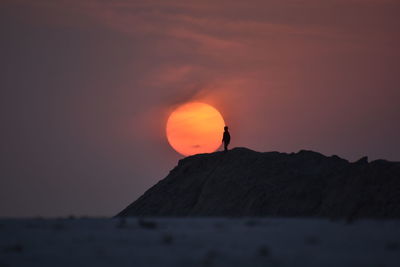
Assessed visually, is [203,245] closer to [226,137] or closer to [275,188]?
[275,188]

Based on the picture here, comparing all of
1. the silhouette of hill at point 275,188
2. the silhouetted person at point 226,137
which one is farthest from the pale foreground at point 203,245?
the silhouetted person at point 226,137

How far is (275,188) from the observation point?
39.9 m

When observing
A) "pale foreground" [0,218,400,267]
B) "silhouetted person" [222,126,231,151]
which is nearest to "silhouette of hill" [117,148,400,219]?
"silhouetted person" [222,126,231,151]

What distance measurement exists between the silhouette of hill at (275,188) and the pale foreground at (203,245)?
13.7 metres

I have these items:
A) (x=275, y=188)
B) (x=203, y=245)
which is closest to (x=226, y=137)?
(x=275, y=188)

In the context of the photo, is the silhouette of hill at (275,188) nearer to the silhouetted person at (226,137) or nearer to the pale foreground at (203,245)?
the silhouetted person at (226,137)

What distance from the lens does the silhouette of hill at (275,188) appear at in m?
36.9

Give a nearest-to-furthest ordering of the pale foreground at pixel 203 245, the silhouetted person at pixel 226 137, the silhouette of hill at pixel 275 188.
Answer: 1. the pale foreground at pixel 203 245
2. the silhouette of hill at pixel 275 188
3. the silhouetted person at pixel 226 137

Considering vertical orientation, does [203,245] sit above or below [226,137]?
below

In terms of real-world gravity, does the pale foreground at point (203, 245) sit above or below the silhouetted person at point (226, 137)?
below

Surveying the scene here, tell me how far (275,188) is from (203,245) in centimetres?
2279

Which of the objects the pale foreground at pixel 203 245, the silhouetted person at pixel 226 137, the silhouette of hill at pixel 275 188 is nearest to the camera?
the pale foreground at pixel 203 245

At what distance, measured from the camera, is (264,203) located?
38938 mm

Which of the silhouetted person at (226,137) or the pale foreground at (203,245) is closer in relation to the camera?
the pale foreground at (203,245)
